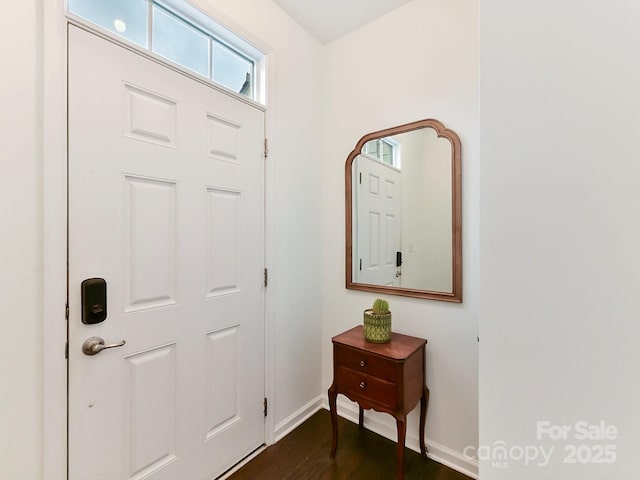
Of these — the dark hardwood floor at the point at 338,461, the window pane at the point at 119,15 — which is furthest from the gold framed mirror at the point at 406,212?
the window pane at the point at 119,15

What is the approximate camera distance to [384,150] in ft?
6.23

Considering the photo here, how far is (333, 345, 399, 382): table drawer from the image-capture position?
1441 mm

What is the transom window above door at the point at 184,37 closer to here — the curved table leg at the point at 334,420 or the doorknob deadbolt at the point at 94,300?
the doorknob deadbolt at the point at 94,300

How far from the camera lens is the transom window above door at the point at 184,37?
115cm

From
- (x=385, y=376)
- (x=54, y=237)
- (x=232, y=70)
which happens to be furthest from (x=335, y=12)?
(x=385, y=376)

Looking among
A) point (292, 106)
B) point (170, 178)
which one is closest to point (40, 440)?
point (170, 178)

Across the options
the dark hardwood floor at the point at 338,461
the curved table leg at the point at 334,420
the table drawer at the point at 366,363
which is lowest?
the dark hardwood floor at the point at 338,461

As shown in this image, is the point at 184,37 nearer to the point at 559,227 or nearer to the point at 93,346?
the point at 93,346

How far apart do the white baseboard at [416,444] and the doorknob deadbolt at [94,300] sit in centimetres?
162

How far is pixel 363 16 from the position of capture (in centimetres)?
187

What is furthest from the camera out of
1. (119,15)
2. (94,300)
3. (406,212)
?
(406,212)

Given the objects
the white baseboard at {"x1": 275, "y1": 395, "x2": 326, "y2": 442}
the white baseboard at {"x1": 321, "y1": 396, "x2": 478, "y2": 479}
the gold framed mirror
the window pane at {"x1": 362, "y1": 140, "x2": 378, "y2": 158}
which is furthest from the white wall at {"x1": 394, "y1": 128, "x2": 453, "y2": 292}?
the white baseboard at {"x1": 275, "y1": 395, "x2": 326, "y2": 442}

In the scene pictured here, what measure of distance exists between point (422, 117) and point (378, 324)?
127 cm

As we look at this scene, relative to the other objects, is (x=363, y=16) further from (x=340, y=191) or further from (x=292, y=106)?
(x=340, y=191)
